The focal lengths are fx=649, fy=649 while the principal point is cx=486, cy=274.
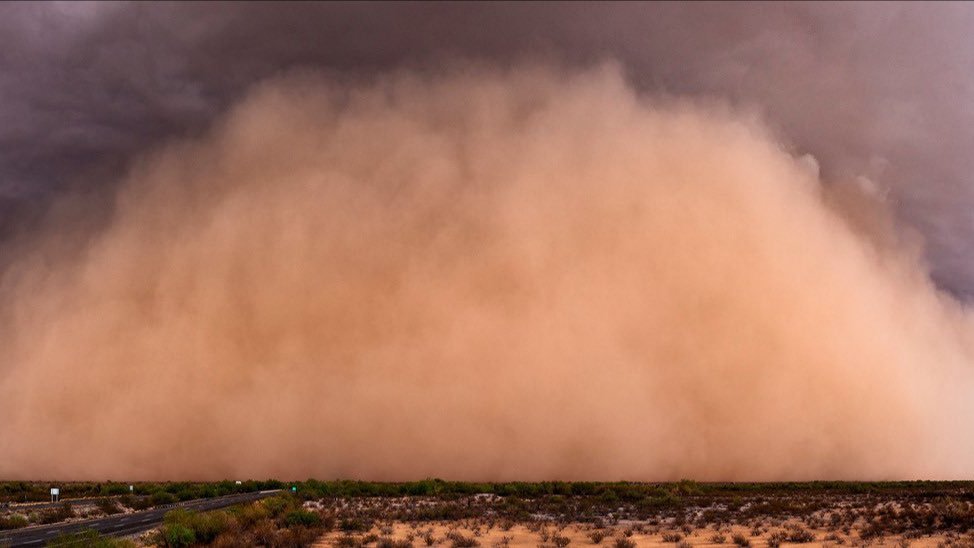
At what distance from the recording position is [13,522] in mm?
30422

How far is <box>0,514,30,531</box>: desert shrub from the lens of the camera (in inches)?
1172

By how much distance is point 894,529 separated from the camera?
23.3m

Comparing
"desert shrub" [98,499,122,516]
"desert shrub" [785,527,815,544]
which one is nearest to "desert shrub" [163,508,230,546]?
"desert shrub" [98,499,122,516]

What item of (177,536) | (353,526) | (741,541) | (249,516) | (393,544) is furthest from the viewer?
(249,516)

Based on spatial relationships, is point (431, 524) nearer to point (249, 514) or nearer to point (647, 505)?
point (249, 514)

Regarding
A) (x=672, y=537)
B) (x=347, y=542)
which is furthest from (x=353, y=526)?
(x=672, y=537)

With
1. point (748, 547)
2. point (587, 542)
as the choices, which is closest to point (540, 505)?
point (587, 542)

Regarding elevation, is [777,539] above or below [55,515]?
above

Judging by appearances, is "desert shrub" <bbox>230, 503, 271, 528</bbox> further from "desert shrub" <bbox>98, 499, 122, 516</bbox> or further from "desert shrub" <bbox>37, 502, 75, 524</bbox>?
"desert shrub" <bbox>98, 499, 122, 516</bbox>

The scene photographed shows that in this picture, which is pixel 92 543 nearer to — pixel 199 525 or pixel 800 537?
pixel 199 525

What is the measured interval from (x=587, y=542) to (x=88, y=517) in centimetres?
2893

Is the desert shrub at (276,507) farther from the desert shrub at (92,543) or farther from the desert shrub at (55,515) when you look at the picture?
the desert shrub at (92,543)

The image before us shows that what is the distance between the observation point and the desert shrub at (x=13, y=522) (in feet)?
97.6

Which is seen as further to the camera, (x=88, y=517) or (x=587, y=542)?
(x=88, y=517)
